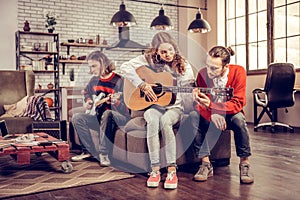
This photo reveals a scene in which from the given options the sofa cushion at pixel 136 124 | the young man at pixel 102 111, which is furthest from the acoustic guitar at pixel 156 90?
the young man at pixel 102 111

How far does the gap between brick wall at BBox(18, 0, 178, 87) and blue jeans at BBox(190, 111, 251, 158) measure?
17.6 ft

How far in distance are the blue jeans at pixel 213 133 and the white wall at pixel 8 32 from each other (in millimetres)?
5270

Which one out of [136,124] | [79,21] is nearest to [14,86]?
[136,124]

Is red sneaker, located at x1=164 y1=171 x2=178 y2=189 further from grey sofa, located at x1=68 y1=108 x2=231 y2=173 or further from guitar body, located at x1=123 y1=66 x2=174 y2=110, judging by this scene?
guitar body, located at x1=123 y1=66 x2=174 y2=110

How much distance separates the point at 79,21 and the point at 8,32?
145 cm

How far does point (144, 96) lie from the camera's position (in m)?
2.82

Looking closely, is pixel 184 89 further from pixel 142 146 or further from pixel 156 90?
pixel 142 146

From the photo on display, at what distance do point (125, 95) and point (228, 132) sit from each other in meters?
0.91

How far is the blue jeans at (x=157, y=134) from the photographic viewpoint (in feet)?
8.43

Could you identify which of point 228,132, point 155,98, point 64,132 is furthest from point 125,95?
point 64,132

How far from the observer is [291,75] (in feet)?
18.0

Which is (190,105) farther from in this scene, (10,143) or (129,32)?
(129,32)

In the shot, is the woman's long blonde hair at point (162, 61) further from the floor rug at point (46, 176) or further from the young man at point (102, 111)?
the floor rug at point (46, 176)

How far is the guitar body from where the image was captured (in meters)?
2.79
